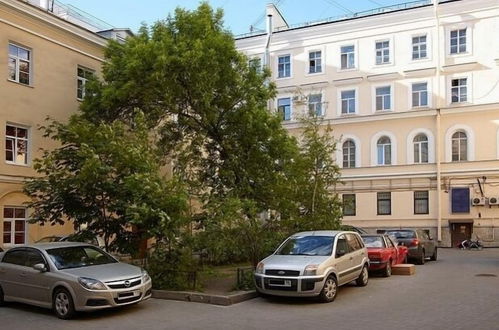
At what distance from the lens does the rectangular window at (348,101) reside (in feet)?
141

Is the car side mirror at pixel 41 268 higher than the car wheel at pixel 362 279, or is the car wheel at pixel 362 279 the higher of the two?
the car side mirror at pixel 41 268

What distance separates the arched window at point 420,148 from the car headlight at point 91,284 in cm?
3274

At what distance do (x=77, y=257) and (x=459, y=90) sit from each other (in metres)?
33.3

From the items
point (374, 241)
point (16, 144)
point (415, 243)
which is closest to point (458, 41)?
point (415, 243)

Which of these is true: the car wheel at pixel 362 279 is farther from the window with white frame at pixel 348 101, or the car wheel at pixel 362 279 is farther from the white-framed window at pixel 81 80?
the window with white frame at pixel 348 101

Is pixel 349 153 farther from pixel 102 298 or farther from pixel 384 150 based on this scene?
pixel 102 298

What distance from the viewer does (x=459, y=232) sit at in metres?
38.8

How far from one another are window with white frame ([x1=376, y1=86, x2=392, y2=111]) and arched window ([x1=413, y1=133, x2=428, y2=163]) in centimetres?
315

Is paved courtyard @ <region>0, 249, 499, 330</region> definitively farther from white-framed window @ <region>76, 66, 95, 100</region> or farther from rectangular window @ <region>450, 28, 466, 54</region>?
rectangular window @ <region>450, 28, 466, 54</region>

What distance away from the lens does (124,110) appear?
25359 millimetres

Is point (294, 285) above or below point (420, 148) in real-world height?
below

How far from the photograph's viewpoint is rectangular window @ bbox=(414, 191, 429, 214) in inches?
1554

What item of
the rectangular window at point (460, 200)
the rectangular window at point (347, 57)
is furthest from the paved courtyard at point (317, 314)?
the rectangular window at point (347, 57)

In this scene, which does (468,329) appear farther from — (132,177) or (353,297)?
(132,177)
